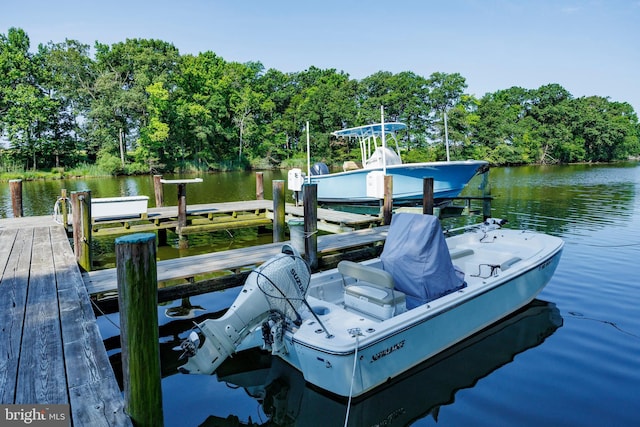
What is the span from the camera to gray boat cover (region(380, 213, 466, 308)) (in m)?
4.69

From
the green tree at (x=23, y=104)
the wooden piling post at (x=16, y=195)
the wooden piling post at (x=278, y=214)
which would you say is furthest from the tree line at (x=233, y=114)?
the wooden piling post at (x=16, y=195)

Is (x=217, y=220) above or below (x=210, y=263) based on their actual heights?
above

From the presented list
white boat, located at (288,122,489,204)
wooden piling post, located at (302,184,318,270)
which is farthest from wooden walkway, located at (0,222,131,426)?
white boat, located at (288,122,489,204)

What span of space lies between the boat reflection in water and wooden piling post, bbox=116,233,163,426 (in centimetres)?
144

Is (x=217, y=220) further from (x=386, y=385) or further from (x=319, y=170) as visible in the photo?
(x=386, y=385)

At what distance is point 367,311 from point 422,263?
2.83 feet

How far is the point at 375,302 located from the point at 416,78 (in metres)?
51.9

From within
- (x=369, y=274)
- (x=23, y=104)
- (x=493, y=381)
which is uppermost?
(x=23, y=104)

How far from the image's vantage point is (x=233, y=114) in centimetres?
5084

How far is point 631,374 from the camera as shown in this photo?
4527mm

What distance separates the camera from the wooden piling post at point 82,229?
6.39m

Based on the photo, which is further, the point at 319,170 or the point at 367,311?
the point at 319,170

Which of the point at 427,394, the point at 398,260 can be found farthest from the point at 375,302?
the point at 427,394

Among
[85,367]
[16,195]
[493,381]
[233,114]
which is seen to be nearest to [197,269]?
[85,367]
